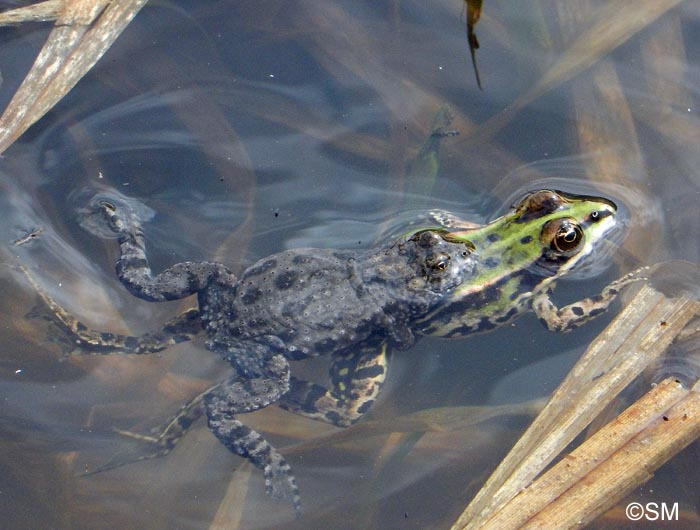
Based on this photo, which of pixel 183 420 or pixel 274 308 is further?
pixel 183 420

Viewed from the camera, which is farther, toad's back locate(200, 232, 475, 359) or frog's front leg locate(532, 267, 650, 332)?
frog's front leg locate(532, 267, 650, 332)

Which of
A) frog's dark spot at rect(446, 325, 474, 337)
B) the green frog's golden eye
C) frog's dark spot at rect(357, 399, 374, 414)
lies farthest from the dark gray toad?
the green frog's golden eye

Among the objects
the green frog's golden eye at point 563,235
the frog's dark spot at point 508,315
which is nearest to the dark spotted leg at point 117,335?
the frog's dark spot at point 508,315

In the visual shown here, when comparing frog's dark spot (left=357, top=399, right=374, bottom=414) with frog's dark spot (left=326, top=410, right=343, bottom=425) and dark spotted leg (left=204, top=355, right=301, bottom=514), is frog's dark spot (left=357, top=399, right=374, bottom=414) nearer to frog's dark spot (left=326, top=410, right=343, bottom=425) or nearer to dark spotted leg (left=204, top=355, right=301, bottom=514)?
frog's dark spot (left=326, top=410, right=343, bottom=425)

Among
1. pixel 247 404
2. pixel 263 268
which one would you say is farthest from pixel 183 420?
pixel 263 268

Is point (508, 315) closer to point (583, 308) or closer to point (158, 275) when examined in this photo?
point (583, 308)

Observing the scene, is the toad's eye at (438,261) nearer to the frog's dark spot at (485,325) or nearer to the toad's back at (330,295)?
the toad's back at (330,295)

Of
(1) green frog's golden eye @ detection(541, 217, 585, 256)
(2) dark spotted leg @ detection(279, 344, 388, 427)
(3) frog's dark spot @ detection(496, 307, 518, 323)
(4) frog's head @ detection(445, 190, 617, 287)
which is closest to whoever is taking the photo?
(1) green frog's golden eye @ detection(541, 217, 585, 256)
